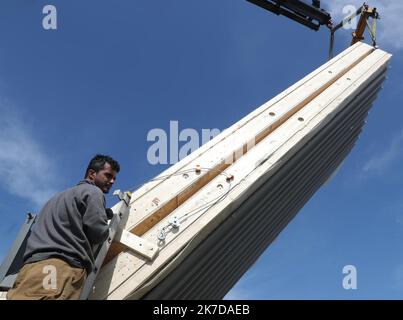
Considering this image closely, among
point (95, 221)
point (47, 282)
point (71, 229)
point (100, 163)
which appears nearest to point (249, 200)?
point (100, 163)

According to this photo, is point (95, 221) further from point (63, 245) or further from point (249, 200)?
point (249, 200)

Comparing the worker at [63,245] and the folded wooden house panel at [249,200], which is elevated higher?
the folded wooden house panel at [249,200]

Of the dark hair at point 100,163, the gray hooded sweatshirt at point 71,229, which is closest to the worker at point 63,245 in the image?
the gray hooded sweatshirt at point 71,229

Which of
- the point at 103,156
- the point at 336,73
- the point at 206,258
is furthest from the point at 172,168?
the point at 336,73

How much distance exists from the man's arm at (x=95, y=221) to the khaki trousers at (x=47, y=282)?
0.25 metres

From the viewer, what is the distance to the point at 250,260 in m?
7.11

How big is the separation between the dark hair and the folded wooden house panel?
43 centimetres

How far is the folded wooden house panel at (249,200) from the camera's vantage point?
114 inches

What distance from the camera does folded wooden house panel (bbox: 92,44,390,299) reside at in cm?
289

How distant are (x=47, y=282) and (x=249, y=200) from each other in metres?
2.33

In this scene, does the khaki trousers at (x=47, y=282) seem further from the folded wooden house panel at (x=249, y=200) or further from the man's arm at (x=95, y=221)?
the folded wooden house panel at (x=249, y=200)

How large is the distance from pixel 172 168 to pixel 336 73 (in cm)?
344

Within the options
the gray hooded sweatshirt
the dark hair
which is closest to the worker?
the gray hooded sweatshirt
